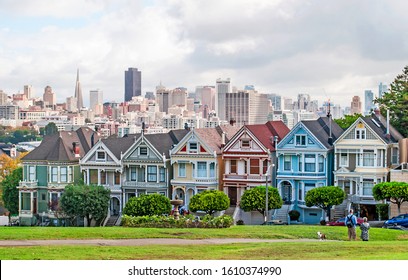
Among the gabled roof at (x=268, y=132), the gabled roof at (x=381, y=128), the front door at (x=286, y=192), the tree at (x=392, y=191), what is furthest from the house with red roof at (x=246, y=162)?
the tree at (x=392, y=191)

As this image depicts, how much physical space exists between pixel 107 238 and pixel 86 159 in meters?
26.7

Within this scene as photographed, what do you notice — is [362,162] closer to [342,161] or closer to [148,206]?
[342,161]

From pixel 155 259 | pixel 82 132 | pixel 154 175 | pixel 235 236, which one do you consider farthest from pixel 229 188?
pixel 155 259

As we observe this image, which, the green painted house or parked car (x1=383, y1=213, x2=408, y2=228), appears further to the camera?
the green painted house

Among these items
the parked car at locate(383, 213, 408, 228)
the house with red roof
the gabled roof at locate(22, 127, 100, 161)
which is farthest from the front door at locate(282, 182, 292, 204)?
the gabled roof at locate(22, 127, 100, 161)

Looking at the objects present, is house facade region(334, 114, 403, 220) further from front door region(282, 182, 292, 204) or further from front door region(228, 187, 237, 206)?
front door region(228, 187, 237, 206)

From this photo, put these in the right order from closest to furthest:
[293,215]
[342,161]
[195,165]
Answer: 1. [293,215]
2. [342,161]
3. [195,165]

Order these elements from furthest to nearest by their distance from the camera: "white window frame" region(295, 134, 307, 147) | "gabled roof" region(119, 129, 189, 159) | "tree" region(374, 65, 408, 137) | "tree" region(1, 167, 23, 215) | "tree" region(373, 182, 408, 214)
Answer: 1. "tree" region(1, 167, 23, 215)
2. "tree" region(374, 65, 408, 137)
3. "gabled roof" region(119, 129, 189, 159)
4. "white window frame" region(295, 134, 307, 147)
5. "tree" region(373, 182, 408, 214)

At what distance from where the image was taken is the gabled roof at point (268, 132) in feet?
182

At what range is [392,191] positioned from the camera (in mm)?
48438

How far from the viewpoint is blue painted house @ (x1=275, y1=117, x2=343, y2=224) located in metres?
53.5

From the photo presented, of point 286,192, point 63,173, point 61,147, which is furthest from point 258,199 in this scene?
point 61,147

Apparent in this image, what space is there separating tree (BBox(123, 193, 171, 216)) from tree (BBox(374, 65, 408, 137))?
18.9 m

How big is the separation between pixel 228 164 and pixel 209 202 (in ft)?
14.9
